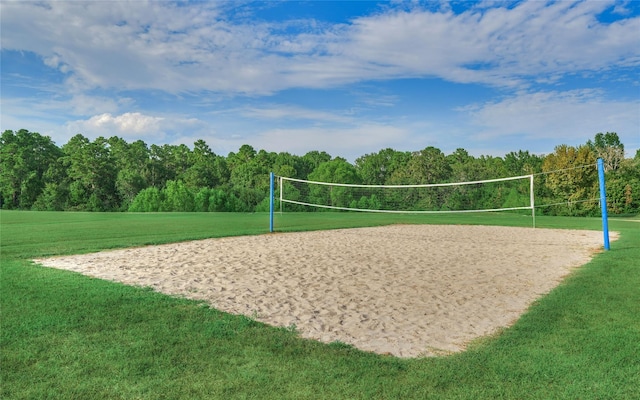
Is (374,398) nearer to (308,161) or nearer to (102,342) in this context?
(102,342)

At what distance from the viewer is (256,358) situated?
3471 mm

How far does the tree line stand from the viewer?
115 feet

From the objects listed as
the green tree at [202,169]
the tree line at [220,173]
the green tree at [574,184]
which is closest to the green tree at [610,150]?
the tree line at [220,173]

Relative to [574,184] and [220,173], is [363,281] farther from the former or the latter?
[220,173]

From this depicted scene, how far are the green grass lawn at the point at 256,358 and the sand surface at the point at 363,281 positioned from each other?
36 cm

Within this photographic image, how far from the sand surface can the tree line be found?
2729 centimetres

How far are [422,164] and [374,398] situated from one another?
45574mm

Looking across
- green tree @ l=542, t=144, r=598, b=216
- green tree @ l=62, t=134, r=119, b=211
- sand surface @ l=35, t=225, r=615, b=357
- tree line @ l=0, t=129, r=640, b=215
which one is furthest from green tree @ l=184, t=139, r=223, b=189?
sand surface @ l=35, t=225, r=615, b=357

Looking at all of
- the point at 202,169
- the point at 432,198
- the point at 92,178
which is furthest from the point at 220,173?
the point at 432,198

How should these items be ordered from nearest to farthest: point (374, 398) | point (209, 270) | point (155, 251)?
point (374, 398) < point (209, 270) < point (155, 251)

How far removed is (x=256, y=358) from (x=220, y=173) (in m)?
52.6

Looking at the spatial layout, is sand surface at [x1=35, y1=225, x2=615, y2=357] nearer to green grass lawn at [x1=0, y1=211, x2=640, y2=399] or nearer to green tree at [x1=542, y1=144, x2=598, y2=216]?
green grass lawn at [x1=0, y1=211, x2=640, y2=399]

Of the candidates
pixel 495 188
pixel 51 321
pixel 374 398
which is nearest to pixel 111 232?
pixel 51 321

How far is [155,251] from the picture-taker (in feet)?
30.3
